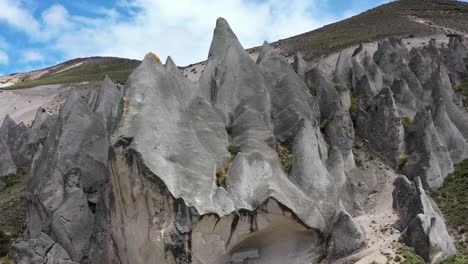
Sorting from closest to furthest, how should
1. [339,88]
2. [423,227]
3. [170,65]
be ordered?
[423,227] < [170,65] < [339,88]

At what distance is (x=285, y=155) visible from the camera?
63.6ft

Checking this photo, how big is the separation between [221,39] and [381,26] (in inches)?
1734

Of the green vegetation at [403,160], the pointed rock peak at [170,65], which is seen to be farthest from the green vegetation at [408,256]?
the pointed rock peak at [170,65]

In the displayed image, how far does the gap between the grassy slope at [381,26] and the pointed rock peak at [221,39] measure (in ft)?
91.3

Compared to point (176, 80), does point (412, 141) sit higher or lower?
lower

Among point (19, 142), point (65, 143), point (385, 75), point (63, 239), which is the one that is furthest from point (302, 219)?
point (19, 142)

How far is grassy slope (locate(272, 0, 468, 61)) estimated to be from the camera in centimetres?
5568

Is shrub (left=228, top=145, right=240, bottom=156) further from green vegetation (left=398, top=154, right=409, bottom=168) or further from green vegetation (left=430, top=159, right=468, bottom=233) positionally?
green vegetation (left=398, top=154, right=409, bottom=168)

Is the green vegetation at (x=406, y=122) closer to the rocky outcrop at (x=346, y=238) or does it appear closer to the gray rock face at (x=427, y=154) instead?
the gray rock face at (x=427, y=154)

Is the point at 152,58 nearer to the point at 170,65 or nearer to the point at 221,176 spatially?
the point at 170,65

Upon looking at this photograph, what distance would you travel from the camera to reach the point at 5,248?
2214 centimetres

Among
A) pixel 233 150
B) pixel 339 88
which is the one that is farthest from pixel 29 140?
pixel 233 150

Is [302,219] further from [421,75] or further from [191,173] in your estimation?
[421,75]

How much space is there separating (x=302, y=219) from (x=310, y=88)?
10.7 meters
